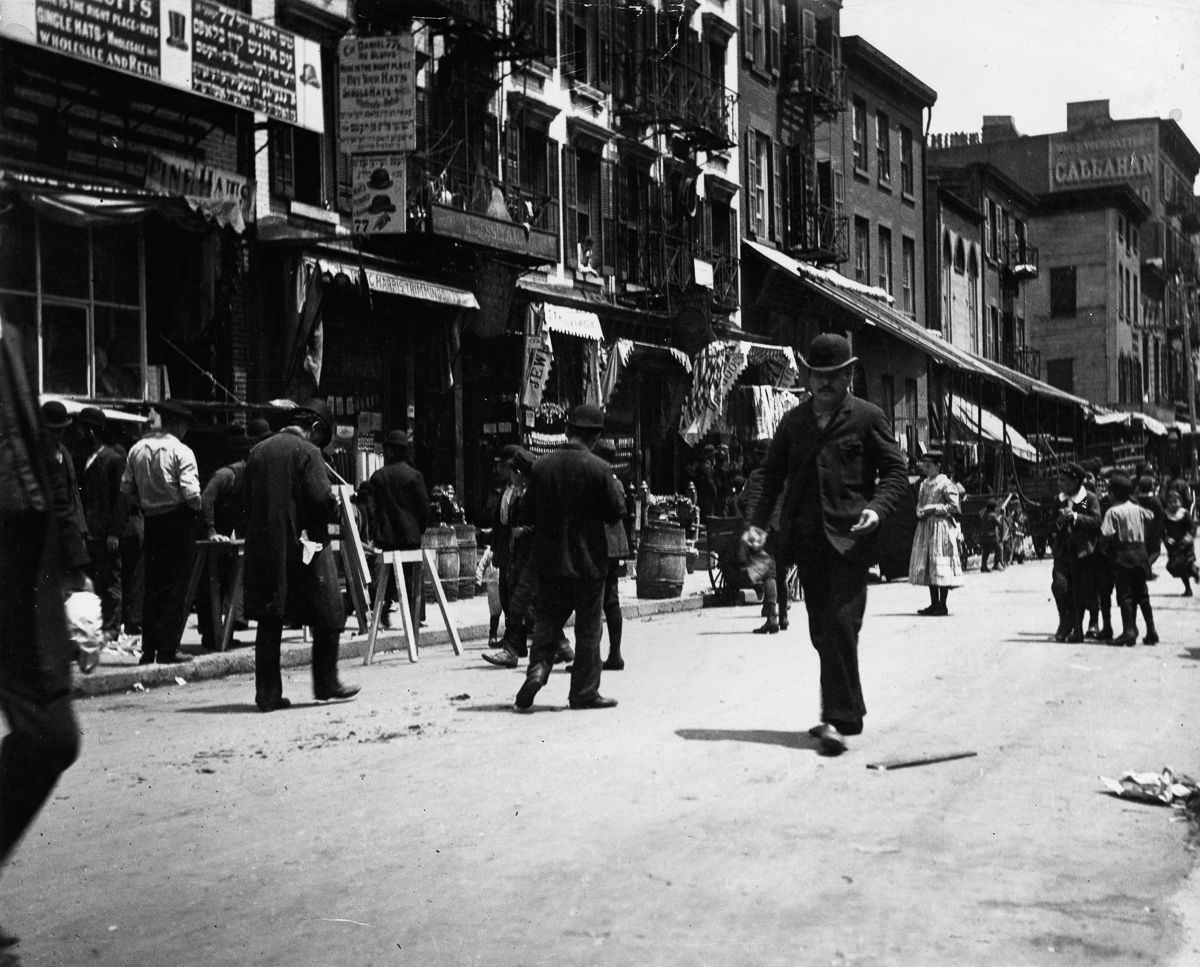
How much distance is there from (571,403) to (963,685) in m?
16.4

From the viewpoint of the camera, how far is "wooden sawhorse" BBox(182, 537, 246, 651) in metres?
13.2

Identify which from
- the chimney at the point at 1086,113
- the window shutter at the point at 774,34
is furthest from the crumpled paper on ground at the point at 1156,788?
the chimney at the point at 1086,113

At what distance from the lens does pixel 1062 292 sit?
69.8 m

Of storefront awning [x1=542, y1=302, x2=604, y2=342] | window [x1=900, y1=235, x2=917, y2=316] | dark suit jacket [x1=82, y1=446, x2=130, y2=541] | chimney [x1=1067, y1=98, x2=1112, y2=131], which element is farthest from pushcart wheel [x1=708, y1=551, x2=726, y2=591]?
chimney [x1=1067, y1=98, x2=1112, y2=131]

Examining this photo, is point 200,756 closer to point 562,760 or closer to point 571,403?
point 562,760

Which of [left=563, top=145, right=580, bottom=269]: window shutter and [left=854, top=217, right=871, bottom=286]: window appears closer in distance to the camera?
[left=563, top=145, right=580, bottom=269]: window shutter

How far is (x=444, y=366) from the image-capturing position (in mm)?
23672

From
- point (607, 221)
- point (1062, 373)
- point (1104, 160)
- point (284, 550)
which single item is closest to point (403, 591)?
point (284, 550)

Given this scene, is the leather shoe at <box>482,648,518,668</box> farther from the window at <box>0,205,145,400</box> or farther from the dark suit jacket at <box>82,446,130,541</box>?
the window at <box>0,205,145,400</box>

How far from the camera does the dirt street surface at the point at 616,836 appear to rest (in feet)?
15.6

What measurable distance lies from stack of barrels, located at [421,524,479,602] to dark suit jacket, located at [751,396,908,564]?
40.9 feet

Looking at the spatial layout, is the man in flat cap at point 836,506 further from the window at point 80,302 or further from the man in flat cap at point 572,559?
the window at point 80,302

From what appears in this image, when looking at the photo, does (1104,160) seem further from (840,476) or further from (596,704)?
(840,476)

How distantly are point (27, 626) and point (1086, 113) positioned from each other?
252ft
